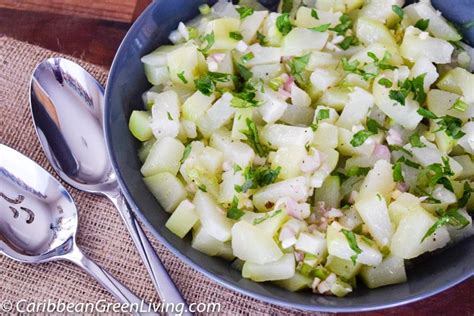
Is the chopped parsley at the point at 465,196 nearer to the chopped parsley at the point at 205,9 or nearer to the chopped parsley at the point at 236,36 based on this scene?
the chopped parsley at the point at 236,36

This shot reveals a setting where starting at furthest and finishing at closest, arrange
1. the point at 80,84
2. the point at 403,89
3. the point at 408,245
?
1. the point at 80,84
2. the point at 403,89
3. the point at 408,245

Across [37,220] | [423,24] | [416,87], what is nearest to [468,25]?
[423,24]

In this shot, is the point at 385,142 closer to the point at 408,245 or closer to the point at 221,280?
the point at 408,245

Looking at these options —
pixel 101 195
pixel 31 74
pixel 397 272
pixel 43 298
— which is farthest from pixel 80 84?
pixel 397 272

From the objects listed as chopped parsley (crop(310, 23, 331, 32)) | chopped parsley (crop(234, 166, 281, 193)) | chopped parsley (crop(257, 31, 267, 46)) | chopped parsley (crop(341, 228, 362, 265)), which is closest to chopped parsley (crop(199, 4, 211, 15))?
chopped parsley (crop(257, 31, 267, 46))

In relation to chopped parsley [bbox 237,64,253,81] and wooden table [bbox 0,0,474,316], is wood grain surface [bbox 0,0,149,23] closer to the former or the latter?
wooden table [bbox 0,0,474,316]

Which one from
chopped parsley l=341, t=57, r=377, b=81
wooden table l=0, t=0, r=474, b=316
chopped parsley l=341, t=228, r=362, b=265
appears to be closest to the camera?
chopped parsley l=341, t=228, r=362, b=265

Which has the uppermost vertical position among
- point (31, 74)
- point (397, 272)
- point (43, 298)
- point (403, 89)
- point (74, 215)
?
point (403, 89)
